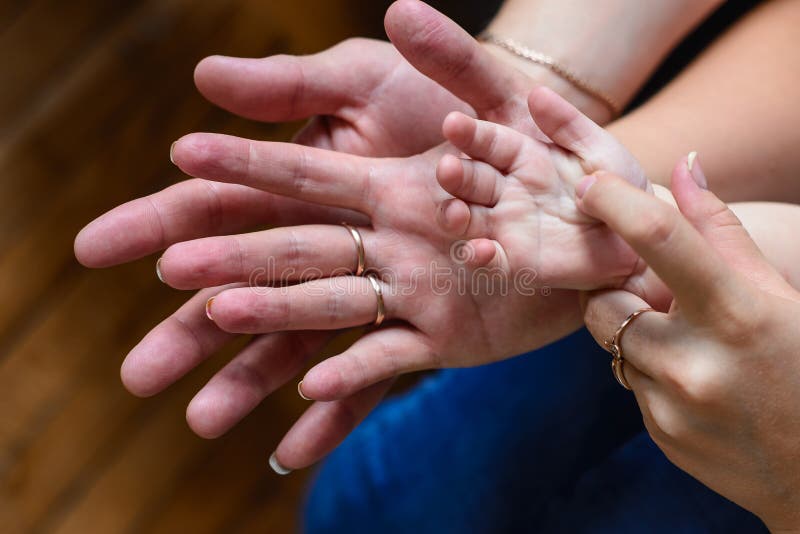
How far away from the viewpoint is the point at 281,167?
0.64 metres

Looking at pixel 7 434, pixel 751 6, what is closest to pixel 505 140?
pixel 751 6

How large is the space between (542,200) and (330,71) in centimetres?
27

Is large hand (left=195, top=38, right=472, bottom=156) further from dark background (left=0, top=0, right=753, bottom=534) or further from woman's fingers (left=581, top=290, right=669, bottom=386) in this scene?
dark background (left=0, top=0, right=753, bottom=534)

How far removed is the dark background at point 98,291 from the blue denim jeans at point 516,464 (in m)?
0.49

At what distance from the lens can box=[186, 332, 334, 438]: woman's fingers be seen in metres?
0.66

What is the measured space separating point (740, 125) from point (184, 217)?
0.57m

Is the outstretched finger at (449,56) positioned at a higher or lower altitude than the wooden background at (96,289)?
higher

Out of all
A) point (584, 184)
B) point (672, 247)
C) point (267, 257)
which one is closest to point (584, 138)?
point (584, 184)

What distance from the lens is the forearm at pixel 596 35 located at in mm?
805

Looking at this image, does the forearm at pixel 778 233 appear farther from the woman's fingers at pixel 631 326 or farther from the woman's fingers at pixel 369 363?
the woman's fingers at pixel 369 363

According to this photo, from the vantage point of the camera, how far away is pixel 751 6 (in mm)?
865

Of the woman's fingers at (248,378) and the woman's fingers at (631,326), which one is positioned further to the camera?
the woman's fingers at (248,378)

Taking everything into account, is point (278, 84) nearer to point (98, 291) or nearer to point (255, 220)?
point (255, 220)

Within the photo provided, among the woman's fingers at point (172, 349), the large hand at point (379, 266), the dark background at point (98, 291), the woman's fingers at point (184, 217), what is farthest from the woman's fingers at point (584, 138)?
the dark background at point (98, 291)
